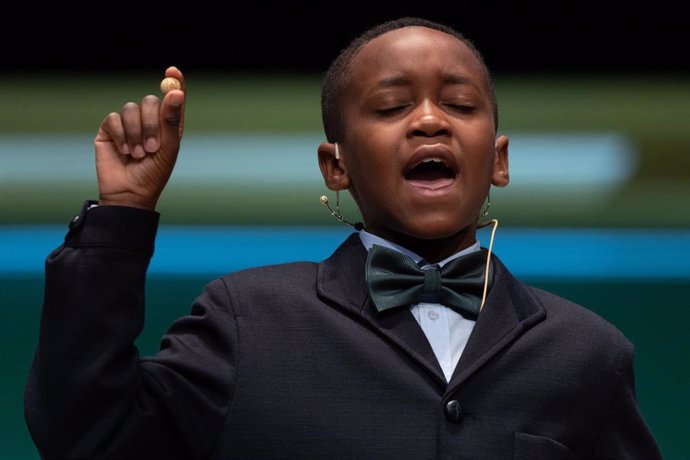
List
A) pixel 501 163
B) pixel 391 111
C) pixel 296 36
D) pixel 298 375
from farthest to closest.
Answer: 1. pixel 296 36
2. pixel 501 163
3. pixel 391 111
4. pixel 298 375

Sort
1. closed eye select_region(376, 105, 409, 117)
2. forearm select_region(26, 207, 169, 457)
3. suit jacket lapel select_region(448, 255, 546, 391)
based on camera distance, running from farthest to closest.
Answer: closed eye select_region(376, 105, 409, 117) → suit jacket lapel select_region(448, 255, 546, 391) → forearm select_region(26, 207, 169, 457)

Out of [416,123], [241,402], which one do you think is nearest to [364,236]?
[416,123]

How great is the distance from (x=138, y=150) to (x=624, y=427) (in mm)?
565

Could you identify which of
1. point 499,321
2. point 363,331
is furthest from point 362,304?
point 499,321

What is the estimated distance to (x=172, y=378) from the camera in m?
1.28

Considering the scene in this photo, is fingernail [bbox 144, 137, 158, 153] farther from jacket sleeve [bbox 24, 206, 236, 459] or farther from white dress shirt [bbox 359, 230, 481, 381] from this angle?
white dress shirt [bbox 359, 230, 481, 381]

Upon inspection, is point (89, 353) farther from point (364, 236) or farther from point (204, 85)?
point (204, 85)

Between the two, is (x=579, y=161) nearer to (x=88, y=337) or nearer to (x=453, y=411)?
(x=453, y=411)

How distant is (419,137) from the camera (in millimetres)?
1403

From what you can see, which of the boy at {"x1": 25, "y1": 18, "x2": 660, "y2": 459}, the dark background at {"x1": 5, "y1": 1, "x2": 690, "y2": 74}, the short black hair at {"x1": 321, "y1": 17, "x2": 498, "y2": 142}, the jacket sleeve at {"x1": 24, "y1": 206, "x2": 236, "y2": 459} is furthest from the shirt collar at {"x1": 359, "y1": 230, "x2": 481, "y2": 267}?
the dark background at {"x1": 5, "y1": 1, "x2": 690, "y2": 74}

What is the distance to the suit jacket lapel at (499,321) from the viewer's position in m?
1.32

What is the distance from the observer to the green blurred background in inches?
87.1

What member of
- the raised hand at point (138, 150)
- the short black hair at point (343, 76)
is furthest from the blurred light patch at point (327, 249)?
the raised hand at point (138, 150)

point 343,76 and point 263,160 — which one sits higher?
point 343,76
